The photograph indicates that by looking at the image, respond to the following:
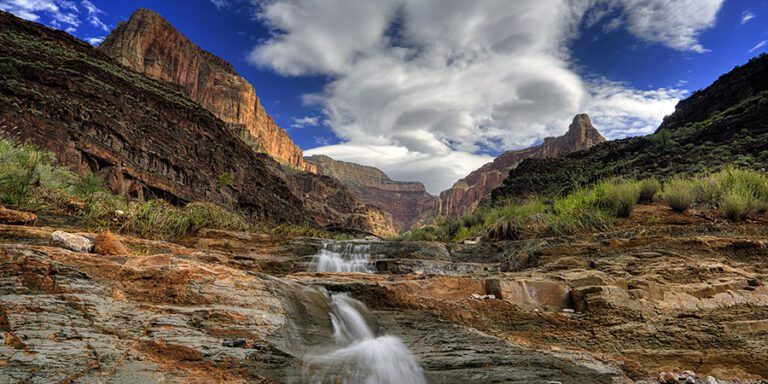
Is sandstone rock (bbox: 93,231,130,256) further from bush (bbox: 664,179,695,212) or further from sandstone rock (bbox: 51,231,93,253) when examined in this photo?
bush (bbox: 664,179,695,212)

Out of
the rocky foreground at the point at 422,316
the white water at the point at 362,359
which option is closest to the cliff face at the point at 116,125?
the rocky foreground at the point at 422,316

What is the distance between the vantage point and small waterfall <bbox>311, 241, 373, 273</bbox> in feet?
27.9

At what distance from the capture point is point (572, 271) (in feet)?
17.7

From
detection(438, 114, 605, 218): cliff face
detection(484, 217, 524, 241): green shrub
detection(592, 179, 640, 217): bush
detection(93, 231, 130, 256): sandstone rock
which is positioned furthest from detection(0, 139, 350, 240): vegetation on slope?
detection(438, 114, 605, 218): cliff face

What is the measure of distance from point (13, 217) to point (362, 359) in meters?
5.26

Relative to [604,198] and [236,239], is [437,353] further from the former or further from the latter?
[604,198]

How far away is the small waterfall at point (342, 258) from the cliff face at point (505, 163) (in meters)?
64.8

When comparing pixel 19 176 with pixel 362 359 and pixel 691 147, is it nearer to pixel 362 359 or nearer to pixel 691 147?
pixel 362 359

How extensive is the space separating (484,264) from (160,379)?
6.67 metres

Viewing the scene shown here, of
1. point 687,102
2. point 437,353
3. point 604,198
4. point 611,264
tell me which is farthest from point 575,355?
point 687,102

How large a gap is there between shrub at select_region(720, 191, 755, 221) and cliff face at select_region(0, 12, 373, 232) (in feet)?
80.1

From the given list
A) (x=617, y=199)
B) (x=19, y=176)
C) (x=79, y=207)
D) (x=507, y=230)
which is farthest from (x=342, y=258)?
(x=617, y=199)

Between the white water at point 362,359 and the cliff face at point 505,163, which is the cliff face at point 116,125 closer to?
the white water at point 362,359

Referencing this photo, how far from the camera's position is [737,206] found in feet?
21.7
